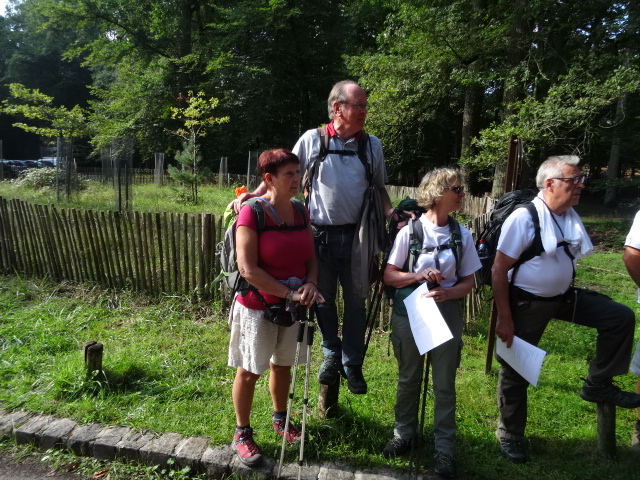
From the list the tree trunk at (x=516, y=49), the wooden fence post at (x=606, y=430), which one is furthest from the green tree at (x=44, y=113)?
the wooden fence post at (x=606, y=430)

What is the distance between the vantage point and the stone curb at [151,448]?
9.01 feet

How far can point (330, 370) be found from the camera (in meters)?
3.06

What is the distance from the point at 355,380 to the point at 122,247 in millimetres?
4052

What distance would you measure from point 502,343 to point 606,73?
11.0 meters

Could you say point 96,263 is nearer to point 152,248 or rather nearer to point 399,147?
point 152,248

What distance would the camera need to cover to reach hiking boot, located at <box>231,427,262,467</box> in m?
2.74

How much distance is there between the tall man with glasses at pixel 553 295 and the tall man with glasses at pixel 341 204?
2.75ft

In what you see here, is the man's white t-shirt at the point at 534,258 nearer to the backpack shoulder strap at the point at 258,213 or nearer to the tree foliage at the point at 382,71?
the backpack shoulder strap at the point at 258,213

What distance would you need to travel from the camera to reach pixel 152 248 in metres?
5.67

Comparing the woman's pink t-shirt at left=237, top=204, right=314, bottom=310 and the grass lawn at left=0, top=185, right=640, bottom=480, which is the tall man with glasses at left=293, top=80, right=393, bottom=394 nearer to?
the woman's pink t-shirt at left=237, top=204, right=314, bottom=310

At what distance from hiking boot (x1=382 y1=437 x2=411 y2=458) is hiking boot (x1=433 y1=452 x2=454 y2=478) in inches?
10.3

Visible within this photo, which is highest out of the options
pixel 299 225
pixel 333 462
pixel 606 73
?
pixel 606 73

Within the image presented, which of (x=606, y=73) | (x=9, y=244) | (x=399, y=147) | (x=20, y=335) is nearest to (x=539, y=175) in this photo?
(x=20, y=335)

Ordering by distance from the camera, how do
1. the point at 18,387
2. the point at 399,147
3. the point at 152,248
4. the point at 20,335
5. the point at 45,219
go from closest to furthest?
the point at 18,387, the point at 20,335, the point at 152,248, the point at 45,219, the point at 399,147
